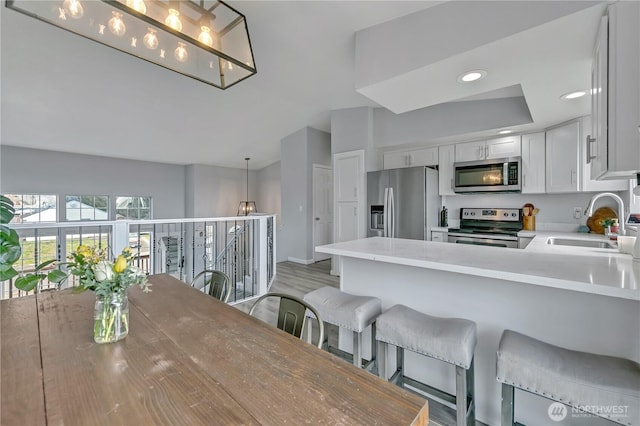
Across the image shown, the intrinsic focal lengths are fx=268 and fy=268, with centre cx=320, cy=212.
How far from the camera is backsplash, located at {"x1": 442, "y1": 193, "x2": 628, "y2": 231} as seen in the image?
307 cm

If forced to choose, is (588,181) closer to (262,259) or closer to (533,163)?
(533,163)

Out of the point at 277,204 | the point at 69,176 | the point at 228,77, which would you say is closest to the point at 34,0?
the point at 228,77

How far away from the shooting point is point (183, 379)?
2.47 feet

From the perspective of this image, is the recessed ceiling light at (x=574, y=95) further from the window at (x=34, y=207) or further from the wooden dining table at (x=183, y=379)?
the window at (x=34, y=207)

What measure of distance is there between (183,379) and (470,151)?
3.96 m

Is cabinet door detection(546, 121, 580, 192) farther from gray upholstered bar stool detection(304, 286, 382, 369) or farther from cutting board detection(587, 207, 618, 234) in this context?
gray upholstered bar stool detection(304, 286, 382, 369)

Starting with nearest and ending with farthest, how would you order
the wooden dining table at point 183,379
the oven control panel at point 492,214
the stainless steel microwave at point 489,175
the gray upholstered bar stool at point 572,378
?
the wooden dining table at point 183,379
the gray upholstered bar stool at point 572,378
the stainless steel microwave at point 489,175
the oven control panel at point 492,214

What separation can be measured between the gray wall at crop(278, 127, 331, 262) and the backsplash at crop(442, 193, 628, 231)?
301 cm

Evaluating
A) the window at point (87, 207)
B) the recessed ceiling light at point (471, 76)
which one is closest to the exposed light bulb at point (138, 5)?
the recessed ceiling light at point (471, 76)

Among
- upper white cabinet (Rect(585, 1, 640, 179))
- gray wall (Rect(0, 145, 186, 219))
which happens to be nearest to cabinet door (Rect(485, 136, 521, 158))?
upper white cabinet (Rect(585, 1, 640, 179))

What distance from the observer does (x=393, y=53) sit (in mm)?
2004

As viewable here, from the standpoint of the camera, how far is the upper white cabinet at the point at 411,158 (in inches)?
155

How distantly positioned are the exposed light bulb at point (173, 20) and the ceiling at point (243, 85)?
85 centimetres

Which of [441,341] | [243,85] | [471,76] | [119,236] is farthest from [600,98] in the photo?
[243,85]
